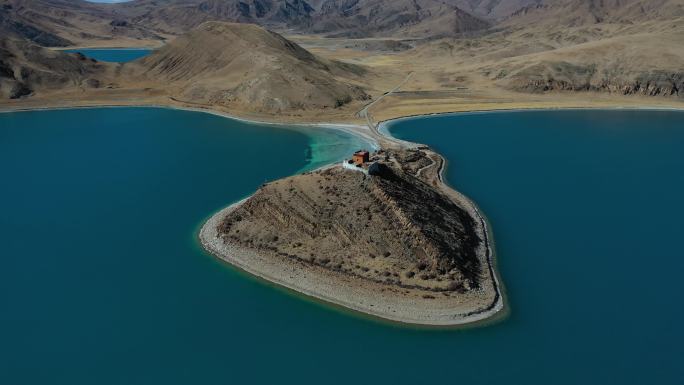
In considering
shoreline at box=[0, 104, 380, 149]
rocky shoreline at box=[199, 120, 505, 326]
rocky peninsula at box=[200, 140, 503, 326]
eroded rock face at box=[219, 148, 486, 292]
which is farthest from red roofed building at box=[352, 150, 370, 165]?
shoreline at box=[0, 104, 380, 149]

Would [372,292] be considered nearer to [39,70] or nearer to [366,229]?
[366,229]

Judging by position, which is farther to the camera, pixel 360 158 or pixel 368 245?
pixel 360 158

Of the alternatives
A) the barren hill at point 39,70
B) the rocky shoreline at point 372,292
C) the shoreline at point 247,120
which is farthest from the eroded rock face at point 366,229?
the barren hill at point 39,70

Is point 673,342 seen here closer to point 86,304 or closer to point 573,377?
point 573,377

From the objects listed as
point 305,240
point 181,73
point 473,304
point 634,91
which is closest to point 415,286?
point 473,304

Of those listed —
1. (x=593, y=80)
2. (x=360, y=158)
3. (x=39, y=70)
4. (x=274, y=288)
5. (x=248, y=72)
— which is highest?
(x=593, y=80)

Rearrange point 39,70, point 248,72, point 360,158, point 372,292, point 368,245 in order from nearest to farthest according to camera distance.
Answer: point 372,292 → point 368,245 → point 360,158 → point 248,72 → point 39,70

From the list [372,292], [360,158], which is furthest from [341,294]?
[360,158]
